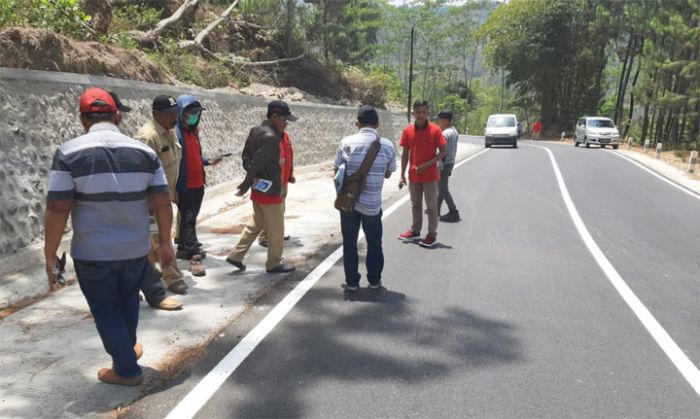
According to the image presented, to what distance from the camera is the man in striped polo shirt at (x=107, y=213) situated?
3148 millimetres

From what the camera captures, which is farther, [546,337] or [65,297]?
[65,297]

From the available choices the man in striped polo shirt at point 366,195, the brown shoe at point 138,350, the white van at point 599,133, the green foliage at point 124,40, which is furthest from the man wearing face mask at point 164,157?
the white van at point 599,133

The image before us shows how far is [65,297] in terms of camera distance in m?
5.33

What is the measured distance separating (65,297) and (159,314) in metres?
1.16

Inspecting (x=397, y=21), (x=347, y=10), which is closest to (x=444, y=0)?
(x=397, y=21)

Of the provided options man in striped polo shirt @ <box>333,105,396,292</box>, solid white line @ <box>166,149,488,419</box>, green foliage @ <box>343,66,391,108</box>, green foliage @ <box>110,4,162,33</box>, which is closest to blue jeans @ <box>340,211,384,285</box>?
man in striped polo shirt @ <box>333,105,396,292</box>

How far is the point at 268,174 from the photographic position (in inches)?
229

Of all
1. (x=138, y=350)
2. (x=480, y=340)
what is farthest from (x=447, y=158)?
(x=138, y=350)

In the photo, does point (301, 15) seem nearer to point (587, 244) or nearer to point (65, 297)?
point (587, 244)

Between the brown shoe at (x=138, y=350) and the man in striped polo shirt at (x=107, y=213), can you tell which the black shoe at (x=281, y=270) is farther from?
the man in striped polo shirt at (x=107, y=213)

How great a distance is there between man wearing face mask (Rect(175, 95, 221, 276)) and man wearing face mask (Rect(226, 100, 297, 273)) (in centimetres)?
46

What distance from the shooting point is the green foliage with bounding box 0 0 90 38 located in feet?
26.7

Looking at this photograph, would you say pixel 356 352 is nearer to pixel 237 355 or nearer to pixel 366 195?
pixel 237 355

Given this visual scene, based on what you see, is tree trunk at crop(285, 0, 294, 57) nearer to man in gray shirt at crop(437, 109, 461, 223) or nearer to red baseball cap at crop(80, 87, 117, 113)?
man in gray shirt at crop(437, 109, 461, 223)
